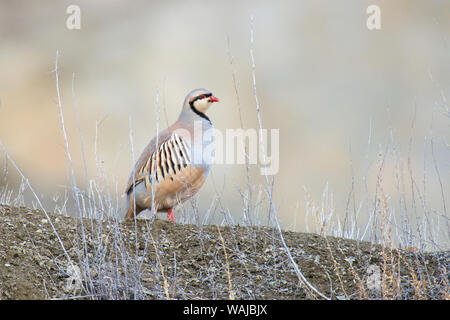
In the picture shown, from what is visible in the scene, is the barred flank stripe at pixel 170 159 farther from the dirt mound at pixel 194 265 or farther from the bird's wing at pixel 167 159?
the dirt mound at pixel 194 265

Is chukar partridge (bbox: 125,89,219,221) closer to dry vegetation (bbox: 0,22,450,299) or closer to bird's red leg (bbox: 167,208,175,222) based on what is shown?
bird's red leg (bbox: 167,208,175,222)

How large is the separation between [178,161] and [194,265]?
4.86ft

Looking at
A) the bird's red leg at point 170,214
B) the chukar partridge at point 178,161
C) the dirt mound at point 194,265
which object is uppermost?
the chukar partridge at point 178,161

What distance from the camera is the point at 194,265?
3.94 m

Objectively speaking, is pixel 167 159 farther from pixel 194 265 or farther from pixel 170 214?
pixel 194 265

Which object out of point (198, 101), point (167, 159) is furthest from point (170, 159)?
point (198, 101)

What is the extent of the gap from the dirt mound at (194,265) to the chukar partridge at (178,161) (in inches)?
28.6

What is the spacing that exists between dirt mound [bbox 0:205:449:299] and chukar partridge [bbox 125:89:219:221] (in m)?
0.73

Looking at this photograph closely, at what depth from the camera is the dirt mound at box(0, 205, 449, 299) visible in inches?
134

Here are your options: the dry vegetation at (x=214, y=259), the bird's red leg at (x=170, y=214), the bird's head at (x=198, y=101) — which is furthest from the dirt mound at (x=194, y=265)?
the bird's head at (x=198, y=101)

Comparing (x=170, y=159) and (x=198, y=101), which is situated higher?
(x=198, y=101)

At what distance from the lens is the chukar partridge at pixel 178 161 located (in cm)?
525

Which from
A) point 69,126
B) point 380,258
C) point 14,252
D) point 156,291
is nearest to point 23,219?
point 14,252
